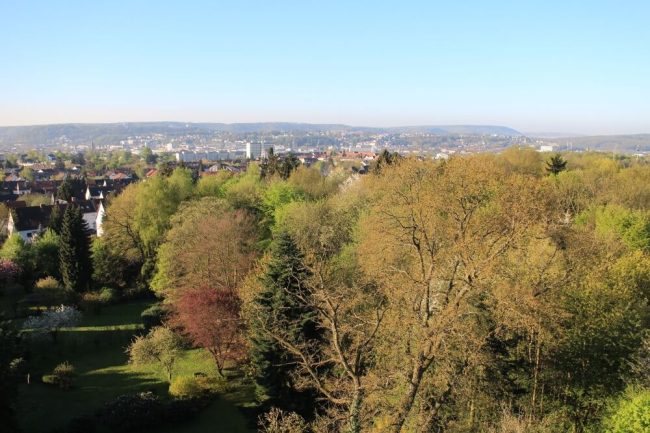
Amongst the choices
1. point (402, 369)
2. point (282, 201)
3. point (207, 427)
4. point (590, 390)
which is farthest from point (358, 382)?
point (282, 201)

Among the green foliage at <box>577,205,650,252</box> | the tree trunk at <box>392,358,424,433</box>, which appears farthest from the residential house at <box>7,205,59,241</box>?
the green foliage at <box>577,205,650,252</box>

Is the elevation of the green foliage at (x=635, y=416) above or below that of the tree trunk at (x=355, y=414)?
above

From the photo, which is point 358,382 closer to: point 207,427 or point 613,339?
point 613,339

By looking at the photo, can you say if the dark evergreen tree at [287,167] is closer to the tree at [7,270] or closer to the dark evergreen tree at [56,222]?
the dark evergreen tree at [56,222]

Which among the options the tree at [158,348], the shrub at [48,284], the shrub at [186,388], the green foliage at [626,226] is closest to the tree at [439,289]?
the green foliage at [626,226]

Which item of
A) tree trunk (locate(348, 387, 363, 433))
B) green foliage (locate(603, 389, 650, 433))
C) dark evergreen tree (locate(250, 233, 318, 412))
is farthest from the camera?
dark evergreen tree (locate(250, 233, 318, 412))

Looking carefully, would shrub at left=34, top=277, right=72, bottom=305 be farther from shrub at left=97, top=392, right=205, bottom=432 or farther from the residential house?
the residential house
